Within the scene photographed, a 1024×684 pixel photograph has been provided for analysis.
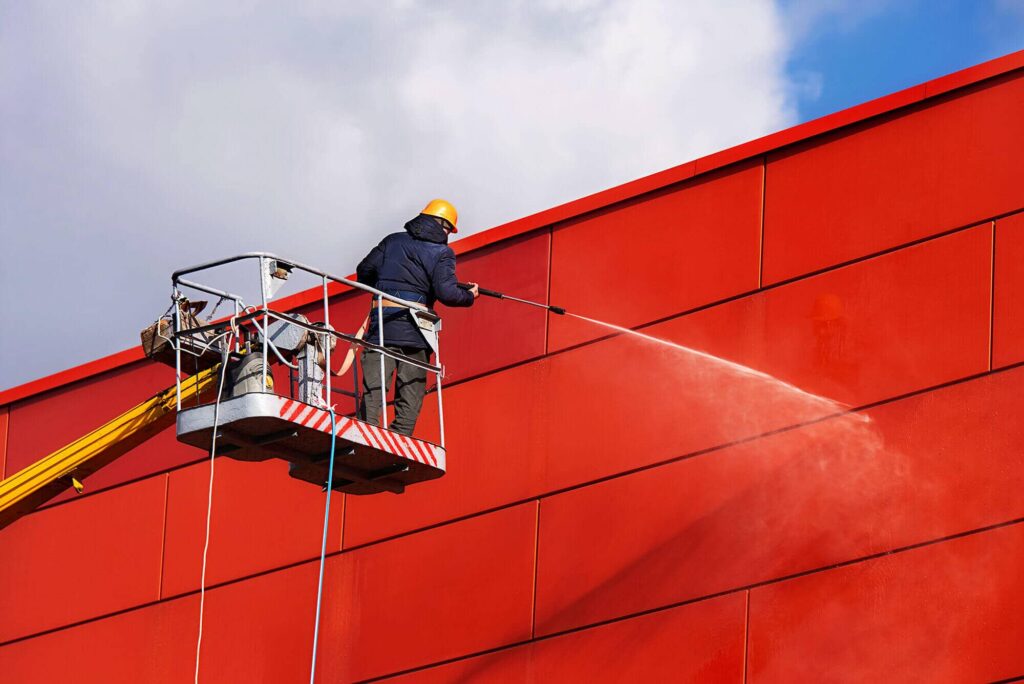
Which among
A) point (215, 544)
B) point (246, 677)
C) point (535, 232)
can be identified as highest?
point (535, 232)

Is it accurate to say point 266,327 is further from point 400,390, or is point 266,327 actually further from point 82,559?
point 82,559

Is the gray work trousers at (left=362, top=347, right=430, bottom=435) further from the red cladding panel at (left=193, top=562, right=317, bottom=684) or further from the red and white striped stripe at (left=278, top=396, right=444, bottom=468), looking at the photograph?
the red cladding panel at (left=193, top=562, right=317, bottom=684)

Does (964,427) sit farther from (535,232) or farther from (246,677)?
(246,677)

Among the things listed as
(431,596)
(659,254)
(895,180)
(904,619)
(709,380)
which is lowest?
(904,619)

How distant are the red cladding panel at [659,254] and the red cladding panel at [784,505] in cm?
161

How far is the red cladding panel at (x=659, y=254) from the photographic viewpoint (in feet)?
55.7

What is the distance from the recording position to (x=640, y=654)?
1634 cm

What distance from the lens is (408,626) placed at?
18.1 metres

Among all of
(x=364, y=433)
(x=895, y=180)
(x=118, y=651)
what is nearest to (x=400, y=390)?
(x=364, y=433)

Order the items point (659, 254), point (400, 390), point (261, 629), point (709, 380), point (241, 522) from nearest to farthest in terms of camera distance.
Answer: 1. point (400, 390)
2. point (709, 380)
3. point (659, 254)
4. point (261, 629)
5. point (241, 522)

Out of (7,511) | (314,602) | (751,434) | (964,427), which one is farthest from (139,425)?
(964,427)

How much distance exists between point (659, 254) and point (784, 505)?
2.95m

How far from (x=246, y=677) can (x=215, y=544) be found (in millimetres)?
1591

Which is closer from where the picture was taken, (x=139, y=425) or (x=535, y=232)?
(x=139, y=425)
